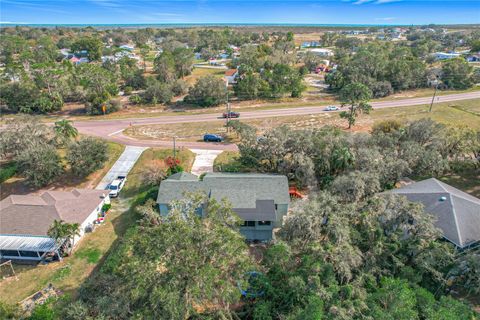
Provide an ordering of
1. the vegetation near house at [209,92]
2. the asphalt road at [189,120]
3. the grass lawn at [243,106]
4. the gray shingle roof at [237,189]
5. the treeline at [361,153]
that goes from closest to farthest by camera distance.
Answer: the gray shingle roof at [237,189] → the treeline at [361,153] → the asphalt road at [189,120] → the grass lawn at [243,106] → the vegetation near house at [209,92]

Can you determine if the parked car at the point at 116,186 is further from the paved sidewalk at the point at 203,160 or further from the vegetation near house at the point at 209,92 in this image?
the vegetation near house at the point at 209,92

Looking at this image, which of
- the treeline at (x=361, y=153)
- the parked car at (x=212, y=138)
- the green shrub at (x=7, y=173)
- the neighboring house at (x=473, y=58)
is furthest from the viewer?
the neighboring house at (x=473, y=58)

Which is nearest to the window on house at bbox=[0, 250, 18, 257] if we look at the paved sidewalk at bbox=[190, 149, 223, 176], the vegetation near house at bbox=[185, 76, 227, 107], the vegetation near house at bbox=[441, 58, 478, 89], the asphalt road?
the paved sidewalk at bbox=[190, 149, 223, 176]

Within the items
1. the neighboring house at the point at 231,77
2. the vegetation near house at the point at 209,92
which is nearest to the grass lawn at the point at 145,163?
the vegetation near house at the point at 209,92

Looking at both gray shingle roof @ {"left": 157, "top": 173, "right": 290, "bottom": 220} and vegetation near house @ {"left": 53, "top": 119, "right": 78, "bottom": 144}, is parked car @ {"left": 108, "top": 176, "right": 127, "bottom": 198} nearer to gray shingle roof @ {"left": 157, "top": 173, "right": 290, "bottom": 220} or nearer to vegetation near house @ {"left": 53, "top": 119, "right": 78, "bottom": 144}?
gray shingle roof @ {"left": 157, "top": 173, "right": 290, "bottom": 220}

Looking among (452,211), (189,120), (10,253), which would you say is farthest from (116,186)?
(452,211)

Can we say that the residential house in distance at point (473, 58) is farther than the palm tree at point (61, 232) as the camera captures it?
Yes

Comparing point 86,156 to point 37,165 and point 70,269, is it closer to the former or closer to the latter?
point 37,165
